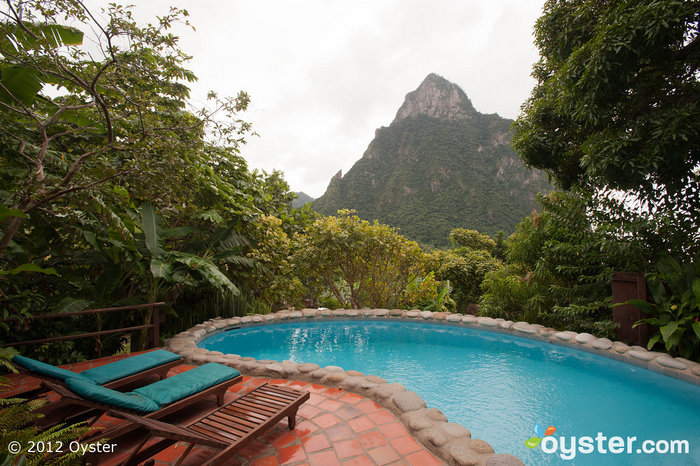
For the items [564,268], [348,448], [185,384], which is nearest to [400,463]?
[348,448]

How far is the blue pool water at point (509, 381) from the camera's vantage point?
130 inches

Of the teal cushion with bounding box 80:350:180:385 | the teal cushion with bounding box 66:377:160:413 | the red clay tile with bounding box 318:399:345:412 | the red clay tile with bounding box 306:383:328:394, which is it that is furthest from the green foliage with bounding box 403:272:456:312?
the teal cushion with bounding box 66:377:160:413

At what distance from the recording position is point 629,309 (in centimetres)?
529

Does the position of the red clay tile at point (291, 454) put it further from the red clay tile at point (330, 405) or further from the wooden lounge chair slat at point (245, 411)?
the red clay tile at point (330, 405)

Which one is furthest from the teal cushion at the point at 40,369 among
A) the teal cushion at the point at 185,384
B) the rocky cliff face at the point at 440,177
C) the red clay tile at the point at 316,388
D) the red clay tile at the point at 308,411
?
the rocky cliff face at the point at 440,177

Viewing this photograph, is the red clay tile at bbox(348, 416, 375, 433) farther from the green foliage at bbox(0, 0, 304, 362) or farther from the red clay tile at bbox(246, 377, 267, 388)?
the green foliage at bbox(0, 0, 304, 362)

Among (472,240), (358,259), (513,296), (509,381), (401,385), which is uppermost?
(472,240)

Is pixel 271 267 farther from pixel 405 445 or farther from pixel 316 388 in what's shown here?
pixel 405 445

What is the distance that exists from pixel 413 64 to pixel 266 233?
23580 mm

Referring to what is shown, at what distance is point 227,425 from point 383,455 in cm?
124

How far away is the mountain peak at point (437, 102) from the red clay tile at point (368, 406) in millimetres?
58373

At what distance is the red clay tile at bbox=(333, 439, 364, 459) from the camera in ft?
7.72

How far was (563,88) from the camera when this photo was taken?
554 cm

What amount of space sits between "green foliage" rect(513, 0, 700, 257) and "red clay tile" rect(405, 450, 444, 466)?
5091mm
